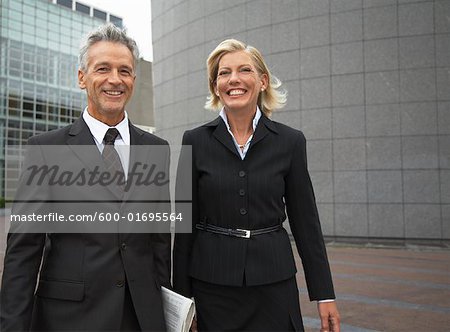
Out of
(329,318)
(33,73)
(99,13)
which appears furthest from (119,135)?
(99,13)

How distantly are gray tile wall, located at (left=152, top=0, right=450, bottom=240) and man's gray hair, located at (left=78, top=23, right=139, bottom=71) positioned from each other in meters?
9.89

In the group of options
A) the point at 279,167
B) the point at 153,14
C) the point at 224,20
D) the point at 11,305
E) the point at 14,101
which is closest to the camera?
the point at 11,305

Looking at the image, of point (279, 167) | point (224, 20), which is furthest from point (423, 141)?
point (279, 167)

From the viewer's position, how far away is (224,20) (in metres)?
13.2

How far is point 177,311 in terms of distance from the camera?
6.83 feet

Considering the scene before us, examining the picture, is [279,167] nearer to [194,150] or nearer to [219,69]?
[194,150]

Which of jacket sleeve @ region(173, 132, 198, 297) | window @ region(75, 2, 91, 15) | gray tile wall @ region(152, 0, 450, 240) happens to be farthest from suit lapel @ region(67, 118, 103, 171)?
window @ region(75, 2, 91, 15)

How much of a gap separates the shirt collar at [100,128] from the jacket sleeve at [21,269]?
0.34 metres

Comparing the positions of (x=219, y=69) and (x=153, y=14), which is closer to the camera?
(x=219, y=69)

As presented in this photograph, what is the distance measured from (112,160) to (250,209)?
29.4 inches

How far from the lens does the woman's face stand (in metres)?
2.34

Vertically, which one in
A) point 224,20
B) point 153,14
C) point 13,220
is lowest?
point 13,220

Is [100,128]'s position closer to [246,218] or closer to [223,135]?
[223,135]

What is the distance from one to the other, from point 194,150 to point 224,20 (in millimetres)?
11581
